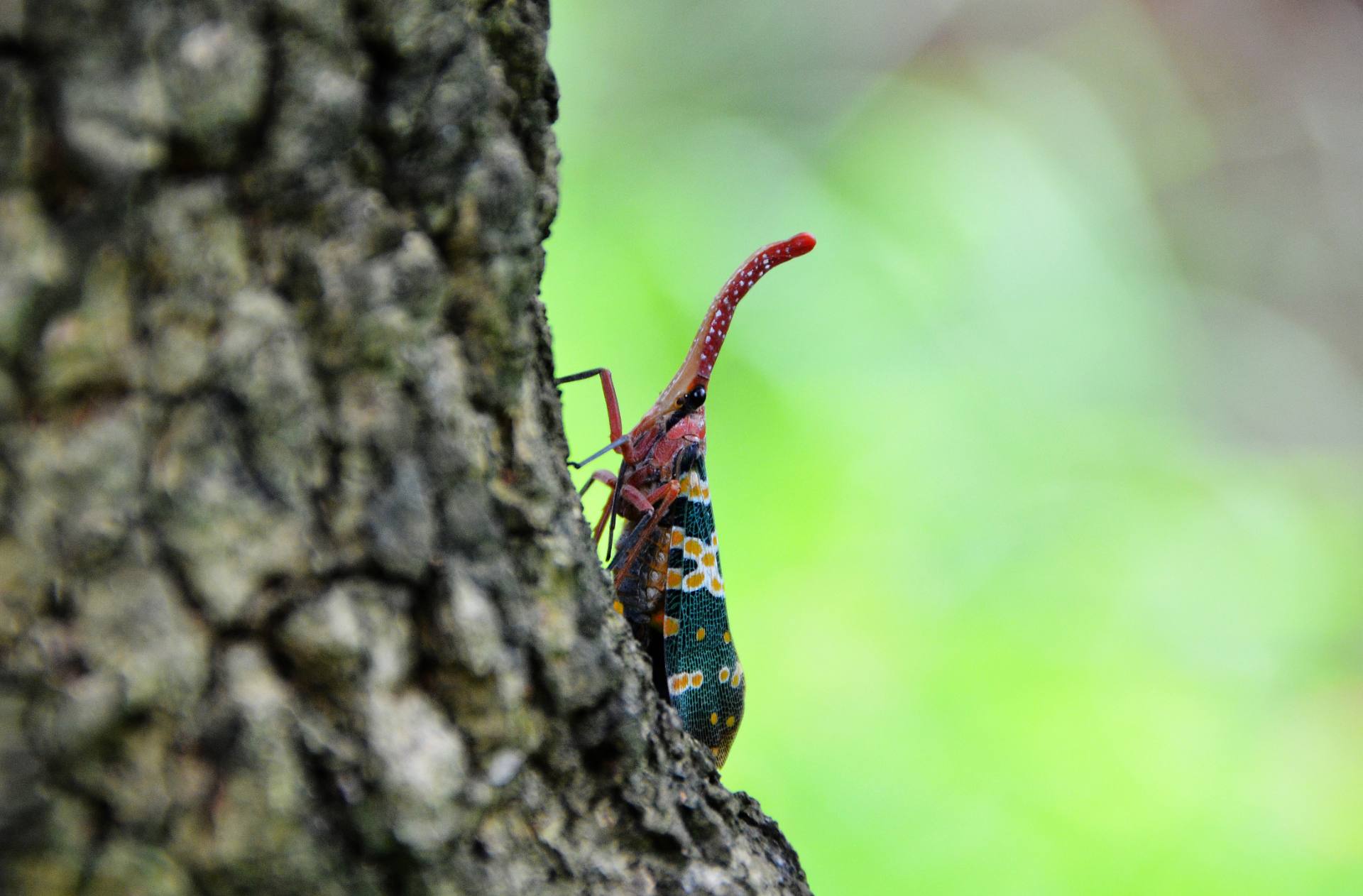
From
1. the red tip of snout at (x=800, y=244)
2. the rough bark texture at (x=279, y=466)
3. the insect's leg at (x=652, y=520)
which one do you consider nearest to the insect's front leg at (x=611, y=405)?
the insect's leg at (x=652, y=520)

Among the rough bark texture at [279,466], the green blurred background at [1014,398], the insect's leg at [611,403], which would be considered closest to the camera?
the rough bark texture at [279,466]

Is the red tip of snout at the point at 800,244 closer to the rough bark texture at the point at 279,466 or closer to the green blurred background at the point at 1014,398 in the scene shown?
the rough bark texture at the point at 279,466

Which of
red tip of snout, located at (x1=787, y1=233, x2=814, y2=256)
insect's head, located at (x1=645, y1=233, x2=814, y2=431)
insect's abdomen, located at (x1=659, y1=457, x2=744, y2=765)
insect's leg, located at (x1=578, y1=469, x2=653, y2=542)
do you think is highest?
red tip of snout, located at (x1=787, y1=233, x2=814, y2=256)

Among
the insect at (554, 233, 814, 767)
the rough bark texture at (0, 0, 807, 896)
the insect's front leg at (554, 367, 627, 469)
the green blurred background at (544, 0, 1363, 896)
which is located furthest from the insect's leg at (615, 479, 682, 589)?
the green blurred background at (544, 0, 1363, 896)

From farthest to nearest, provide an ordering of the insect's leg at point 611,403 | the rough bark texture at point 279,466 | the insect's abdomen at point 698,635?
1. the insect's leg at point 611,403
2. the insect's abdomen at point 698,635
3. the rough bark texture at point 279,466

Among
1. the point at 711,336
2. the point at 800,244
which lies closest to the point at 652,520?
the point at 711,336

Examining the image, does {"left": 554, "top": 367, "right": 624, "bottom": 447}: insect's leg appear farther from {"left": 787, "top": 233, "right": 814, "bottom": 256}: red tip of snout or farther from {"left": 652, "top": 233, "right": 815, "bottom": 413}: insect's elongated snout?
{"left": 787, "top": 233, "right": 814, "bottom": 256}: red tip of snout

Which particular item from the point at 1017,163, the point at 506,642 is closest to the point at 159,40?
the point at 506,642
